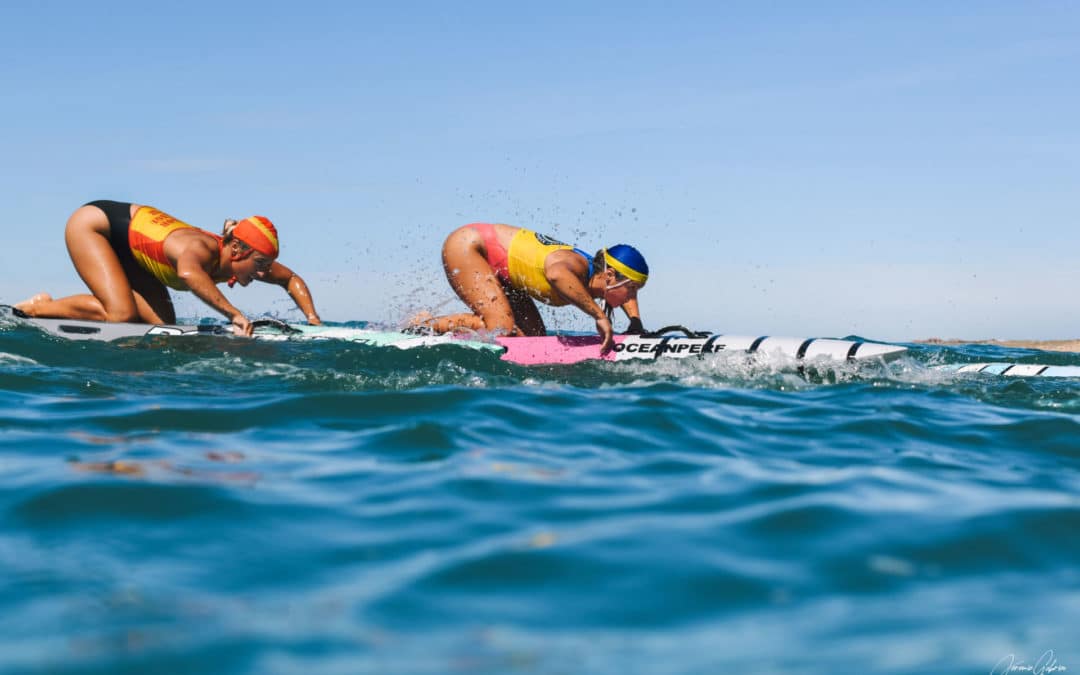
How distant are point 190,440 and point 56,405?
Result: 1.72 meters

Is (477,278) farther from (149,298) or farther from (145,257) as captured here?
(149,298)

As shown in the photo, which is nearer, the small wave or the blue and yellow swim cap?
the small wave

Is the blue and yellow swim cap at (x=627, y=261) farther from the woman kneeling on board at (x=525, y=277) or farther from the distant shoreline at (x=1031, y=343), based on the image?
the distant shoreline at (x=1031, y=343)

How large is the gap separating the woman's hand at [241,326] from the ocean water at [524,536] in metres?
3.38

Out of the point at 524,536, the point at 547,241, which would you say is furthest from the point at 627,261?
the point at 524,536

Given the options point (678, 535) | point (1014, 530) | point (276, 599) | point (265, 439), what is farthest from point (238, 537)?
Answer: point (1014, 530)

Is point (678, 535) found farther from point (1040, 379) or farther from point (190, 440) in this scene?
point (1040, 379)

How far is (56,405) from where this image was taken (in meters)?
5.91

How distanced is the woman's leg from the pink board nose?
4.05 metres

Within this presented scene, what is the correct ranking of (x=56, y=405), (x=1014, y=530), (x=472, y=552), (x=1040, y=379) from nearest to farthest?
(x=472, y=552), (x=1014, y=530), (x=56, y=405), (x=1040, y=379)

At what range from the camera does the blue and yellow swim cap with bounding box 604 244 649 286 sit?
9.63m

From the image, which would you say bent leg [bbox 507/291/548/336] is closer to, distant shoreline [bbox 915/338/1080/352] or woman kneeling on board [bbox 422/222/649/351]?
woman kneeling on board [bbox 422/222/649/351]

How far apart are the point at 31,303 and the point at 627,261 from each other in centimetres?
647

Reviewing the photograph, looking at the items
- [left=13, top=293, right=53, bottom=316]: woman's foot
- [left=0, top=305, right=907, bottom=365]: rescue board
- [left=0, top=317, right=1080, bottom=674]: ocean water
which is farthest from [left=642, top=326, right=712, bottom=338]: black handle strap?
[left=13, top=293, right=53, bottom=316]: woman's foot
